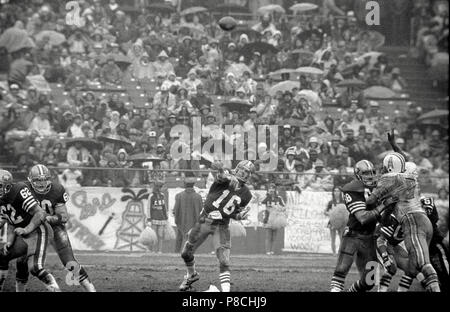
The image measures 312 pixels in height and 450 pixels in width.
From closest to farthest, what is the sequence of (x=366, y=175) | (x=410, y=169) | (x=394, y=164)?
(x=366, y=175), (x=394, y=164), (x=410, y=169)

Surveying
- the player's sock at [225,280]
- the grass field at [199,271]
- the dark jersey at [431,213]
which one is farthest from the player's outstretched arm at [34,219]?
the dark jersey at [431,213]

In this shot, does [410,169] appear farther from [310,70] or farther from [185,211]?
[310,70]

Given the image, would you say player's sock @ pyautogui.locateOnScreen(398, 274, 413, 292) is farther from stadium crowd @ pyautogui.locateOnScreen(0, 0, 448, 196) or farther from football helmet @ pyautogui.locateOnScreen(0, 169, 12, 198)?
football helmet @ pyautogui.locateOnScreen(0, 169, 12, 198)

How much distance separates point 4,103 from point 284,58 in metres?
5.59

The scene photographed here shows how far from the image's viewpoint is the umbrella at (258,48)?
59.7 feet

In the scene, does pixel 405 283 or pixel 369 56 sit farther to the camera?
pixel 369 56

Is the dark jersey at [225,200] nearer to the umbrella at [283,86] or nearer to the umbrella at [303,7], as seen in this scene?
the umbrella at [283,86]

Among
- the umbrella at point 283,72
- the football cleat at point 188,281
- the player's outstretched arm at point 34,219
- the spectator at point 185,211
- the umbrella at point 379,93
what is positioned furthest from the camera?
the umbrella at point 379,93

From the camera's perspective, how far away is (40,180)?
39.0 ft

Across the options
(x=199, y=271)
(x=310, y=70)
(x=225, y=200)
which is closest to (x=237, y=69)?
(x=310, y=70)

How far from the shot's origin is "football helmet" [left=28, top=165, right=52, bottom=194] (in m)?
11.9

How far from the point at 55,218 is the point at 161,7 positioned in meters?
7.15
